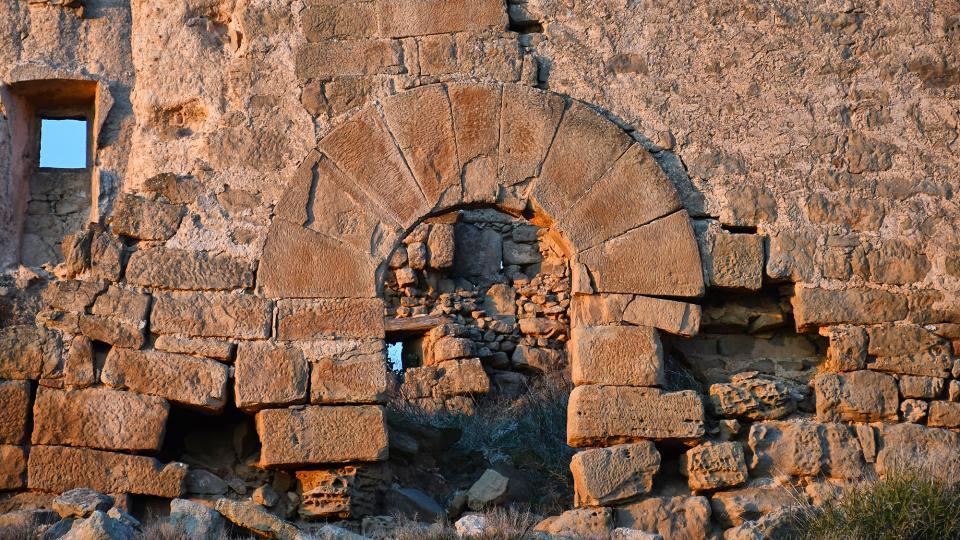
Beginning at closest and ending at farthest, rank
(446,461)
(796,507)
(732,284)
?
(796,507) < (732,284) < (446,461)

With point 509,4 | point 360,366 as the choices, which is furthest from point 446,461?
point 509,4

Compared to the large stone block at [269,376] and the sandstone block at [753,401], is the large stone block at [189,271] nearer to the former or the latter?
the large stone block at [269,376]

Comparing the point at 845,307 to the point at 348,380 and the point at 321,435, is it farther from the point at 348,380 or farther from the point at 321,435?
the point at 321,435

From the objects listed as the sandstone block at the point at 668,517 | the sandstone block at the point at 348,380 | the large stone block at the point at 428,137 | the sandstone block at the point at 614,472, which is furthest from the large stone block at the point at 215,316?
the sandstone block at the point at 668,517

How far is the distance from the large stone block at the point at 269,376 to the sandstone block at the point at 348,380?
0.20ft

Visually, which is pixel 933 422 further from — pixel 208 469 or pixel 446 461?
pixel 208 469

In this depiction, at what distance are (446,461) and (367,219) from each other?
2032 mm

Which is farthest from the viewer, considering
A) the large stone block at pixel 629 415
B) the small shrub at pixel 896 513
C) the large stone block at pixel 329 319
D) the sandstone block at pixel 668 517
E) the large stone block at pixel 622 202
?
the large stone block at pixel 622 202

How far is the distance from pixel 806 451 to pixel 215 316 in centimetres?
298

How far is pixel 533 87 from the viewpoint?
6730 mm

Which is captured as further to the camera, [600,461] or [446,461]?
[446,461]

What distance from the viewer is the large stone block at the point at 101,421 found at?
20.5 feet

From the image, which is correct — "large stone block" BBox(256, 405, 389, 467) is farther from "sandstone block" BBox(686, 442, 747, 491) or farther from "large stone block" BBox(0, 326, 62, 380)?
"sandstone block" BBox(686, 442, 747, 491)

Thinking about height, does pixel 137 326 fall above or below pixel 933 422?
above
